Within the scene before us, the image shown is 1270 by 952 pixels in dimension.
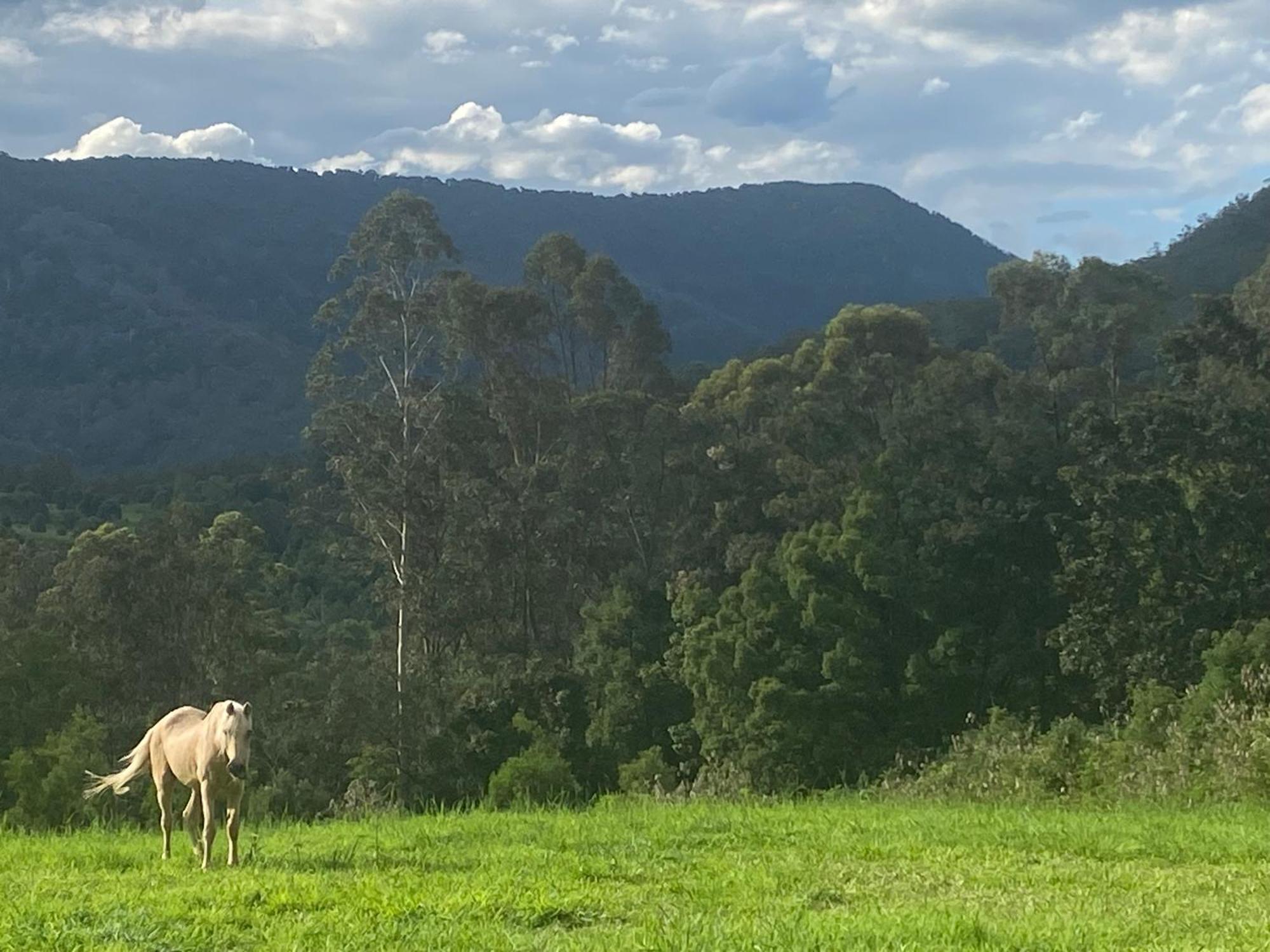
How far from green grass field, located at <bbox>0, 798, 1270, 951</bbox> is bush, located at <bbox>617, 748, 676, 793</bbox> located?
770 inches

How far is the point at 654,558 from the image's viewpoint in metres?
44.0

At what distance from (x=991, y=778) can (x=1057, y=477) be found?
52.9ft

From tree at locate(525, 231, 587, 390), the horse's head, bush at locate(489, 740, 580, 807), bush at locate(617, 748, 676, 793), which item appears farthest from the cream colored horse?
tree at locate(525, 231, 587, 390)

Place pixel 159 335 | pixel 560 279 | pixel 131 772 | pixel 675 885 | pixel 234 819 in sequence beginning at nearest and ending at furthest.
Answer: pixel 675 885, pixel 234 819, pixel 131 772, pixel 560 279, pixel 159 335

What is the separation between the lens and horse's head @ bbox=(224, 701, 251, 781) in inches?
357

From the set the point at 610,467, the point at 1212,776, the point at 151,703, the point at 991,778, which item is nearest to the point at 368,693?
the point at 151,703

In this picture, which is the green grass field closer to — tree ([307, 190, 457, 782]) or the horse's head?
the horse's head

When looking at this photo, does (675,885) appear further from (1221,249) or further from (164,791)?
(1221,249)

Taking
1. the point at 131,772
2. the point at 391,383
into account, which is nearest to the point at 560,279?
the point at 391,383

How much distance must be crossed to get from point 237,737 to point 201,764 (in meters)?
0.78

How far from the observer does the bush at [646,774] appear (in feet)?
104

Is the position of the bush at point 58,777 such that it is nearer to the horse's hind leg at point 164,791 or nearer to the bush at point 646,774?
the horse's hind leg at point 164,791

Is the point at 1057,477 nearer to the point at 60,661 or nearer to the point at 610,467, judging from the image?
the point at 610,467

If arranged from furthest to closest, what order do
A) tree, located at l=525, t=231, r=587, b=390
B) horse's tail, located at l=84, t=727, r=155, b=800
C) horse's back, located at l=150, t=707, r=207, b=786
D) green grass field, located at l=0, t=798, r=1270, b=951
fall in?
tree, located at l=525, t=231, r=587, b=390, horse's tail, located at l=84, t=727, r=155, b=800, horse's back, located at l=150, t=707, r=207, b=786, green grass field, located at l=0, t=798, r=1270, b=951
